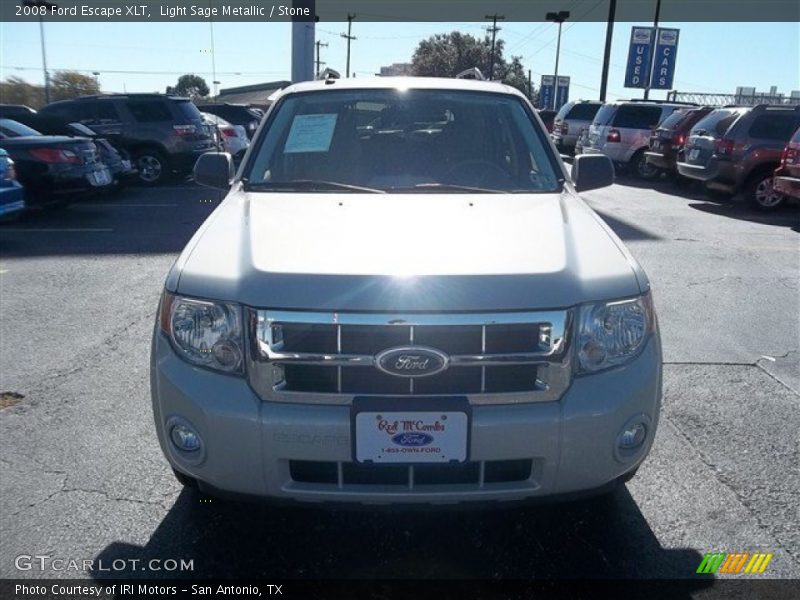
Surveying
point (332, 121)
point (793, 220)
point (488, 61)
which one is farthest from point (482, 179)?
point (488, 61)

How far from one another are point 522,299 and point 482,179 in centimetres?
148

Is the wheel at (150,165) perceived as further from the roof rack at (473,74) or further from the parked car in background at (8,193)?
the roof rack at (473,74)

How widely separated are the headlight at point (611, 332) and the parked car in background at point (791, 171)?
30.3 feet

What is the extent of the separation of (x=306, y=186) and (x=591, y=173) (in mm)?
1716

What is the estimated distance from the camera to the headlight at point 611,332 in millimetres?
2566

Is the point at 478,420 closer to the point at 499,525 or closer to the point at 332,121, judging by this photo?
the point at 499,525

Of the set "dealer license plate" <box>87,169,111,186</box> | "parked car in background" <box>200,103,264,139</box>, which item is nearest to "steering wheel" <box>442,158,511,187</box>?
"dealer license plate" <box>87,169,111,186</box>

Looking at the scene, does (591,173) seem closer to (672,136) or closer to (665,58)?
(672,136)

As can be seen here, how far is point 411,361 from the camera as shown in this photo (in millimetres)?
2441

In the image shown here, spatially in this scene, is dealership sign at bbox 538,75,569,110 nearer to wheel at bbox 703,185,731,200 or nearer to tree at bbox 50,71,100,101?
wheel at bbox 703,185,731,200

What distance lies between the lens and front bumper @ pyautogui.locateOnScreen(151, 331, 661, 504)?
244 cm

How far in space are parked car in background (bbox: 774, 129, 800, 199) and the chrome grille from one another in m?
9.61

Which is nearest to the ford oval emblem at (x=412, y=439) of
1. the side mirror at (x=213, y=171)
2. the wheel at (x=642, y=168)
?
the side mirror at (x=213, y=171)

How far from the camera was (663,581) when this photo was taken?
2.75m
